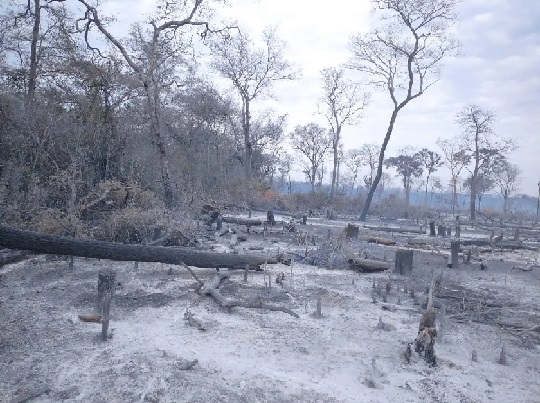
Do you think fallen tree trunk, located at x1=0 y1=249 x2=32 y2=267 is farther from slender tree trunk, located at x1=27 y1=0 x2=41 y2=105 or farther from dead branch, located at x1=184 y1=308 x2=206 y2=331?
slender tree trunk, located at x1=27 y1=0 x2=41 y2=105

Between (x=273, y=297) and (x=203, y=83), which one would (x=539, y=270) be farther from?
(x=203, y=83)

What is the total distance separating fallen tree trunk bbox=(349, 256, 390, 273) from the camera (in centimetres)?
1041

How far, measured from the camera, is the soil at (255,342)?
477 cm

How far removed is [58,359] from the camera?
17.1 feet

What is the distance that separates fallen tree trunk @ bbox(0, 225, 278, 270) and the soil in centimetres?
36

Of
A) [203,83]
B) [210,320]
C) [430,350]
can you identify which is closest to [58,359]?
[210,320]

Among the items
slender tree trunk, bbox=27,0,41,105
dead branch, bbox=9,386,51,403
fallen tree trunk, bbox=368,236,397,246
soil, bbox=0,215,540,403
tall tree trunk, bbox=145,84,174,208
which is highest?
slender tree trunk, bbox=27,0,41,105

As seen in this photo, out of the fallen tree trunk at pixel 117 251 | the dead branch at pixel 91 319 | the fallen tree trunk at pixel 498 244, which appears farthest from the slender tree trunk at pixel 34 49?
the fallen tree trunk at pixel 498 244

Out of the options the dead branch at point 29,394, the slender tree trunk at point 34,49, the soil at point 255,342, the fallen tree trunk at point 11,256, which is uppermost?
the slender tree trunk at point 34,49

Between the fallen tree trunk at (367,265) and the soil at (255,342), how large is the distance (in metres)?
0.80

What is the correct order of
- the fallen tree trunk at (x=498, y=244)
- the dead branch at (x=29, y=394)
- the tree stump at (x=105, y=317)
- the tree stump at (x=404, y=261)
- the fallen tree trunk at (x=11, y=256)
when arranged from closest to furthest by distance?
1. the dead branch at (x=29, y=394)
2. the tree stump at (x=105, y=317)
3. the fallen tree trunk at (x=11, y=256)
4. the tree stump at (x=404, y=261)
5. the fallen tree trunk at (x=498, y=244)

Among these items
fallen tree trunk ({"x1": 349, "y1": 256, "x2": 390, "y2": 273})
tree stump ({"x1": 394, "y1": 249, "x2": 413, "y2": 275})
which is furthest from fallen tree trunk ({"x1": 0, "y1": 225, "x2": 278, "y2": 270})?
tree stump ({"x1": 394, "y1": 249, "x2": 413, "y2": 275})

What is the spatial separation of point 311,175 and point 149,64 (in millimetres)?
31021

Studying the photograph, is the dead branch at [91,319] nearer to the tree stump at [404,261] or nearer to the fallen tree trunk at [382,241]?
the tree stump at [404,261]
